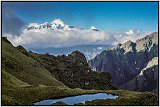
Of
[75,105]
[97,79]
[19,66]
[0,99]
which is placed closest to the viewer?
[0,99]

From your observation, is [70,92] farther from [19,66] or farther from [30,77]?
[19,66]

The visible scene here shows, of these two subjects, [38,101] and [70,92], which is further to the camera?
[70,92]

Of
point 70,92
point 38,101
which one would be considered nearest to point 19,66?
point 70,92

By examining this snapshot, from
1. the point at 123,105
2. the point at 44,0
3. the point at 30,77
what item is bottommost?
the point at 123,105

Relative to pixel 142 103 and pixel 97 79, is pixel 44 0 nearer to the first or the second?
pixel 142 103

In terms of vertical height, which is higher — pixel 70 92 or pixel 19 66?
pixel 19 66

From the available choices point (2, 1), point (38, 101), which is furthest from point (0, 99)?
point (2, 1)

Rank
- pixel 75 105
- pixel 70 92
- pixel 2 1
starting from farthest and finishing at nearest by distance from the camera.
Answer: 1. pixel 70 92
2. pixel 2 1
3. pixel 75 105

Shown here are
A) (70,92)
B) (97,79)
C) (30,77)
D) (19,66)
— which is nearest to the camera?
(70,92)

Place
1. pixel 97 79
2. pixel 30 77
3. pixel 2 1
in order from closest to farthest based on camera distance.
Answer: pixel 2 1 → pixel 30 77 → pixel 97 79
